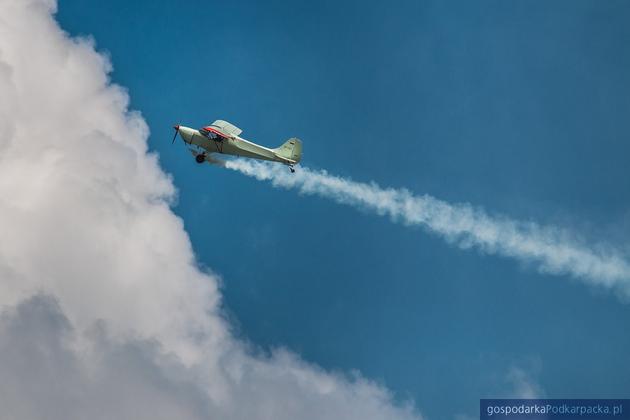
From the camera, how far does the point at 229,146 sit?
127 meters

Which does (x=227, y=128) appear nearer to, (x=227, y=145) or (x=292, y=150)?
(x=227, y=145)

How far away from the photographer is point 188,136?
12625 centimetres

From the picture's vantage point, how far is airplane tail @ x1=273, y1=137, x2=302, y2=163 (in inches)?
4934

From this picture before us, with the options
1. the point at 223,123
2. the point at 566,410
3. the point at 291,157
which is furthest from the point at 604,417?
the point at 223,123

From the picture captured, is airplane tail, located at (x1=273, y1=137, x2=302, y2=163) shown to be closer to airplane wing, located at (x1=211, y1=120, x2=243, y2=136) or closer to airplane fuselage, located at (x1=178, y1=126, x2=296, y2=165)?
airplane fuselage, located at (x1=178, y1=126, x2=296, y2=165)

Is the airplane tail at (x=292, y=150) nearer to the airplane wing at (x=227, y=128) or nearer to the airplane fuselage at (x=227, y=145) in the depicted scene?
the airplane fuselage at (x=227, y=145)

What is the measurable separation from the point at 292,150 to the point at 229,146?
7.04 meters

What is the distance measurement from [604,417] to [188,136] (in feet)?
183

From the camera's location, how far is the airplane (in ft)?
411

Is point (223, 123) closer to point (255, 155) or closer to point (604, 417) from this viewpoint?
point (255, 155)

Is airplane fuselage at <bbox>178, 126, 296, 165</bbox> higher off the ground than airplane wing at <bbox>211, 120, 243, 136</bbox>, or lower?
lower

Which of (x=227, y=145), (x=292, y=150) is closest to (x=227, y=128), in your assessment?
(x=227, y=145)

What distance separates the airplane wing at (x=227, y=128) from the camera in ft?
417

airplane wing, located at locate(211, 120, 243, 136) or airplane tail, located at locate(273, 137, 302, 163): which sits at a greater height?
airplane wing, located at locate(211, 120, 243, 136)
